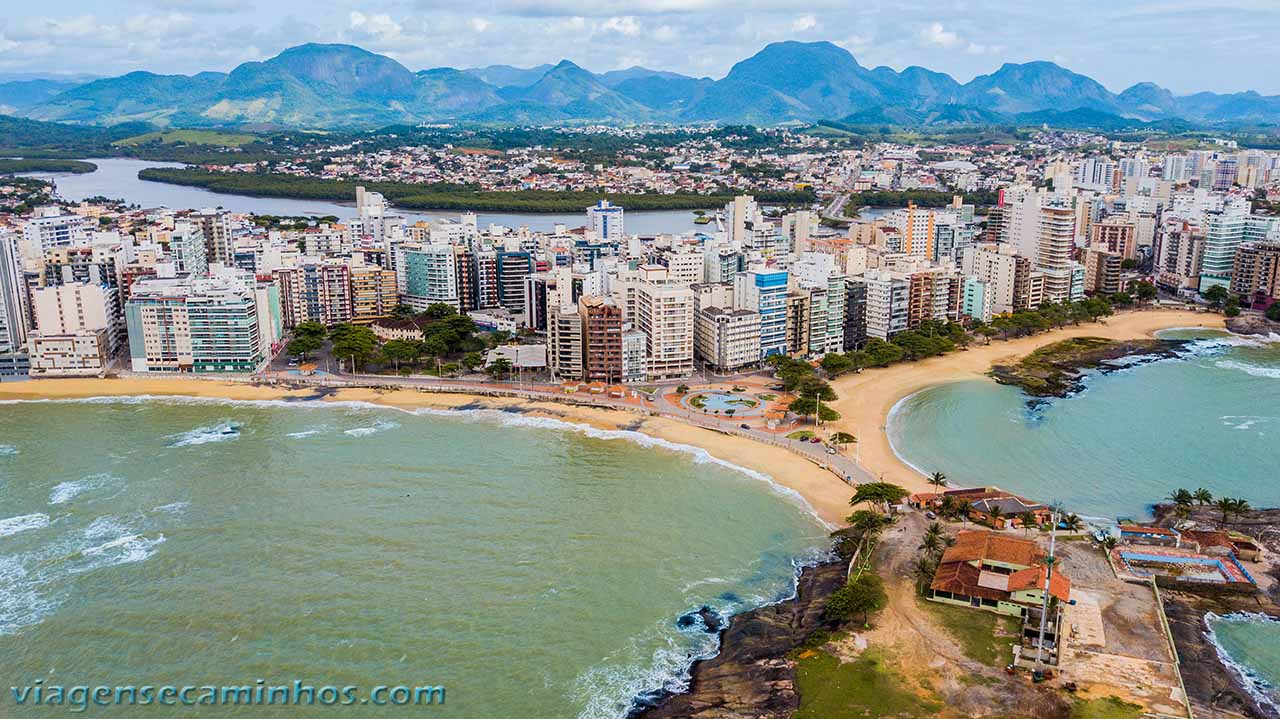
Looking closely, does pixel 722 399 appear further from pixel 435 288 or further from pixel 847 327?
pixel 435 288

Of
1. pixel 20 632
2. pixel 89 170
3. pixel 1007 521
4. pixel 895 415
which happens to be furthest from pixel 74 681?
pixel 89 170

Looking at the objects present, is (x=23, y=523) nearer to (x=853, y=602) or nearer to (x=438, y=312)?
(x=853, y=602)

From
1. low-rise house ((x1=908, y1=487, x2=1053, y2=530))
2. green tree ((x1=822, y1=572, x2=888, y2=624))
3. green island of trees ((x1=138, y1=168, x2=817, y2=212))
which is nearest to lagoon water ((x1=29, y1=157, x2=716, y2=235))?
green island of trees ((x1=138, y1=168, x2=817, y2=212))

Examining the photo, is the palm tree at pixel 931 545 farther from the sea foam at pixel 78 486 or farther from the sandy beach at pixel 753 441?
the sea foam at pixel 78 486

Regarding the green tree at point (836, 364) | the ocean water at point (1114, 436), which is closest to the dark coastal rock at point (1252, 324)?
the ocean water at point (1114, 436)

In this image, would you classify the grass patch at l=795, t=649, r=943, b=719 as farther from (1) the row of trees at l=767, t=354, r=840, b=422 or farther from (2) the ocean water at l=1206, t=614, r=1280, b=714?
A: (1) the row of trees at l=767, t=354, r=840, b=422

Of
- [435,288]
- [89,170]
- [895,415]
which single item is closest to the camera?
[895,415]
